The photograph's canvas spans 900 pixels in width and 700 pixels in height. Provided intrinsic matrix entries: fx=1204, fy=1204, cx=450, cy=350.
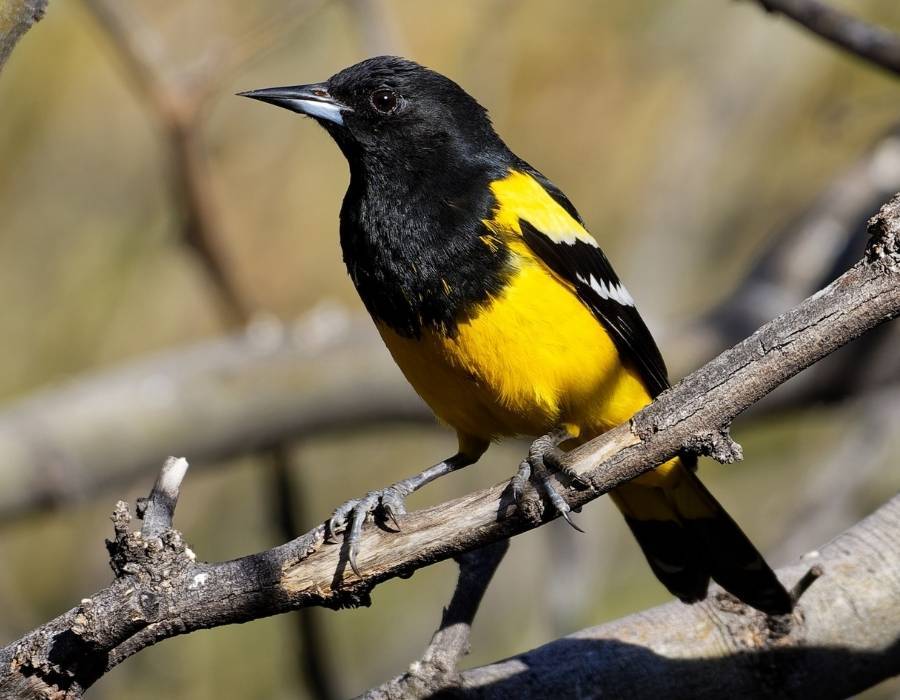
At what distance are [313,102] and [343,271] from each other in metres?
4.10

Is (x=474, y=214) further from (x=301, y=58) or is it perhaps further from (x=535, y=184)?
(x=301, y=58)

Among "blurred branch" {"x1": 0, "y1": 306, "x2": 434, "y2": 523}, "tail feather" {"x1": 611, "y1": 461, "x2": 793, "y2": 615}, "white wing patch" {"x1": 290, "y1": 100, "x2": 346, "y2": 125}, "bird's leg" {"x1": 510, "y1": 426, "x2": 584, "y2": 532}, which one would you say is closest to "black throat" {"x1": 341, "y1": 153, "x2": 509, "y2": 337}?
"white wing patch" {"x1": 290, "y1": 100, "x2": 346, "y2": 125}

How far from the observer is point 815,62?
754 centimetres

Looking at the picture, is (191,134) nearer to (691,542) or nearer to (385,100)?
(385,100)

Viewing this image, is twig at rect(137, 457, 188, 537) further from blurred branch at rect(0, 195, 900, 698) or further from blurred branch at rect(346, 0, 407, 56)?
blurred branch at rect(346, 0, 407, 56)

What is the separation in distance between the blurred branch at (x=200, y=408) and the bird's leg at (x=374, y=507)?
1.59 metres

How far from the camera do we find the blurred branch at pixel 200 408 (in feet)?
18.8

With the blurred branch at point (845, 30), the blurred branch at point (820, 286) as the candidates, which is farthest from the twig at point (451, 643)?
the blurred branch at point (820, 286)

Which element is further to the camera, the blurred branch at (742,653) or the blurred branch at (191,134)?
the blurred branch at (191,134)

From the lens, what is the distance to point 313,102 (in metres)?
4.67

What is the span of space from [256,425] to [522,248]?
2250 millimetres

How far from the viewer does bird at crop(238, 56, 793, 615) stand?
4055 mm

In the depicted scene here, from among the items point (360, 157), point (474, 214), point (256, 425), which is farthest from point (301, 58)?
point (474, 214)

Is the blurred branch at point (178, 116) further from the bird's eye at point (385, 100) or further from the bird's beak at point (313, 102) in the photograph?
the bird's eye at point (385, 100)
